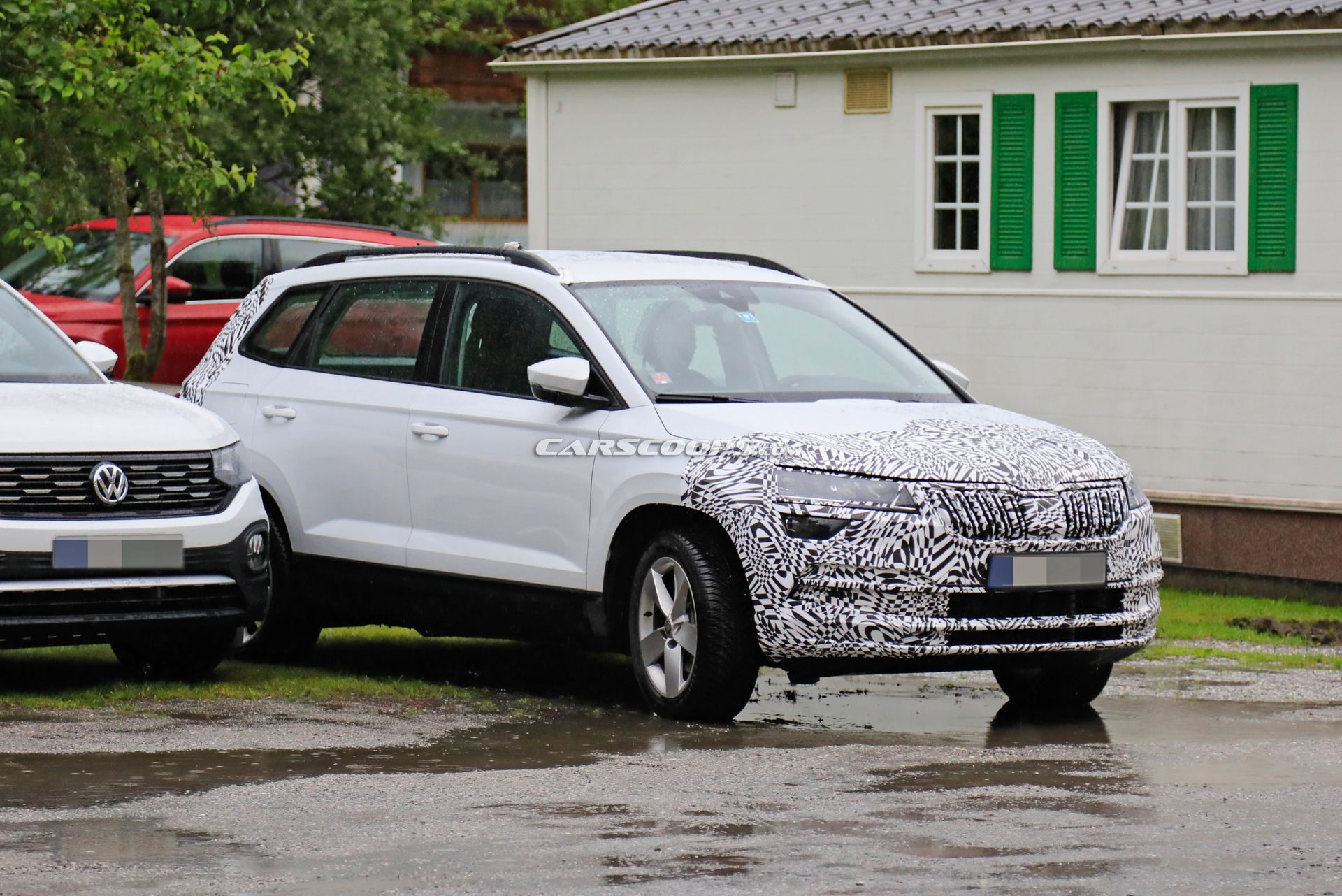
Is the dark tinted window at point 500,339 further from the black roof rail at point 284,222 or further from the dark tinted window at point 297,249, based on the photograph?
the dark tinted window at point 297,249

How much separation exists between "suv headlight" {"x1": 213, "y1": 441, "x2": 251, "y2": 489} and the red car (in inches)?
382

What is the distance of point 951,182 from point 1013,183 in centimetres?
Result: 55

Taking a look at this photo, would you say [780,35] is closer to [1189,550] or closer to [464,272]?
[1189,550]

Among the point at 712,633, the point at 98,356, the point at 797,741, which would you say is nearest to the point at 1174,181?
the point at 98,356

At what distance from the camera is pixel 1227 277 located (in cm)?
1586

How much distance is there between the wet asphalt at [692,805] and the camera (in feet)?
20.1

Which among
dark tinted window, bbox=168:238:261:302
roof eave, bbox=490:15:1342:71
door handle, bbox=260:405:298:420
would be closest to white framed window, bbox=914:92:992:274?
roof eave, bbox=490:15:1342:71

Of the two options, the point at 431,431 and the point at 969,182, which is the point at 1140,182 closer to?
the point at 969,182

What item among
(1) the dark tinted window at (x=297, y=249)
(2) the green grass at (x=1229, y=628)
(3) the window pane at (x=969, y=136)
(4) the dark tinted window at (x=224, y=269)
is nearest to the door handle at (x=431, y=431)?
(2) the green grass at (x=1229, y=628)

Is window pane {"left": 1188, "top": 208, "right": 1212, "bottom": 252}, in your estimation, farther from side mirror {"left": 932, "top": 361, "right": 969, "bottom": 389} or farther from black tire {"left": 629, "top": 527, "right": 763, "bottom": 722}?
black tire {"left": 629, "top": 527, "right": 763, "bottom": 722}

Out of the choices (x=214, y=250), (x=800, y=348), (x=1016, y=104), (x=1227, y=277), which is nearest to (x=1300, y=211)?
(x=1227, y=277)

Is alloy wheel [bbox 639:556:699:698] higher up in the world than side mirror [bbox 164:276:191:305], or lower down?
lower down

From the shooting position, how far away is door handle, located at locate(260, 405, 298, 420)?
34.9ft

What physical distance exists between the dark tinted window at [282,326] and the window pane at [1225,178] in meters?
7.23
